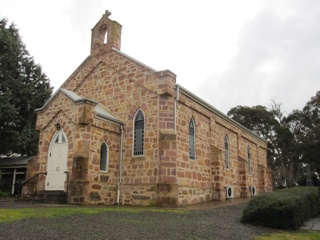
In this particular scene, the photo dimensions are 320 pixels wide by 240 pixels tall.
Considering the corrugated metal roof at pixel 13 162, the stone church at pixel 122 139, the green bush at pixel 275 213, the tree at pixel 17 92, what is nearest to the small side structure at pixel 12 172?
the corrugated metal roof at pixel 13 162

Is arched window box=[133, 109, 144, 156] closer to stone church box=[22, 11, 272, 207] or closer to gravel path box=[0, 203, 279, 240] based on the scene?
stone church box=[22, 11, 272, 207]

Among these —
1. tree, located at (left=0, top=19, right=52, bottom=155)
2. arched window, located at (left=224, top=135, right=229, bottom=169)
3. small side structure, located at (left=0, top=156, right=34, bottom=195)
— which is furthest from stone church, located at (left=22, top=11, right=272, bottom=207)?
small side structure, located at (left=0, top=156, right=34, bottom=195)

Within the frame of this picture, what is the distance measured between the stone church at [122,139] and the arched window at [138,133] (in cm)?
5

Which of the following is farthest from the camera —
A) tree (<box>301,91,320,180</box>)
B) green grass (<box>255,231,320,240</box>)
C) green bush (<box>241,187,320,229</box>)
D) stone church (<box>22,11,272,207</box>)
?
tree (<box>301,91,320,180</box>)

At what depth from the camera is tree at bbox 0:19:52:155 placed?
26.8 m

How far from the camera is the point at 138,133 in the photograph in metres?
16.3

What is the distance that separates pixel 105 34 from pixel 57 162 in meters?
8.64

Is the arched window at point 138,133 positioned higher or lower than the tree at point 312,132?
lower

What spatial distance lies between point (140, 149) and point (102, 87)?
4817mm

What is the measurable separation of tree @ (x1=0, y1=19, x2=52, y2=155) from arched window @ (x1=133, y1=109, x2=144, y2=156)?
14.4 m

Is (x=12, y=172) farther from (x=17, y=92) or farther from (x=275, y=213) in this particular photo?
(x=275, y=213)

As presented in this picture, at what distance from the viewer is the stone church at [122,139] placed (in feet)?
47.7

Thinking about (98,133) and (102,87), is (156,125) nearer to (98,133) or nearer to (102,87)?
(98,133)

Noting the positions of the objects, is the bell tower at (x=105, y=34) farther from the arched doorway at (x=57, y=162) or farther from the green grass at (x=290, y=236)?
the green grass at (x=290, y=236)
